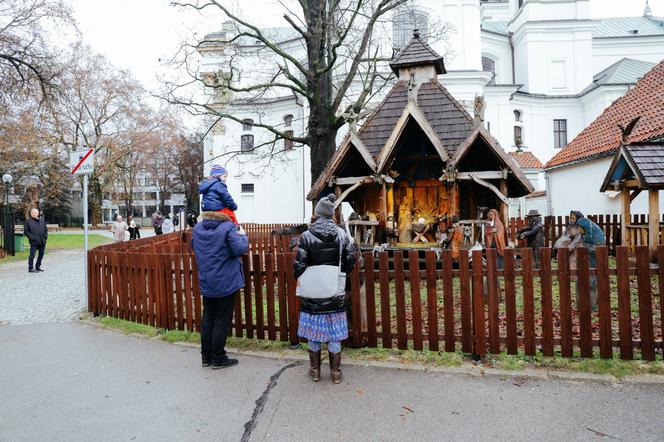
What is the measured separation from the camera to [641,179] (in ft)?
30.7

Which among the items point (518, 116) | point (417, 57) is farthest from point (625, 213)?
point (518, 116)

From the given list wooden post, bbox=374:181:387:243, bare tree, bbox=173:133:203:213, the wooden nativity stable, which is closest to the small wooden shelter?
the wooden nativity stable

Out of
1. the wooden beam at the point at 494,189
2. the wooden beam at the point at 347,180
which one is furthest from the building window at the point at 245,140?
the wooden beam at the point at 494,189

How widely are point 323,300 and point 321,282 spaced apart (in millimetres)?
183

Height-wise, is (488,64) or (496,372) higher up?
(488,64)

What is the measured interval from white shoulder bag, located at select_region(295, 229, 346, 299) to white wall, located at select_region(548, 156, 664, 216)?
13815 millimetres

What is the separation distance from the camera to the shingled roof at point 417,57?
1016 centimetres

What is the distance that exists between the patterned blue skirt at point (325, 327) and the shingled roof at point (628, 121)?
11.9m


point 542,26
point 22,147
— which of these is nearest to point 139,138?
point 22,147

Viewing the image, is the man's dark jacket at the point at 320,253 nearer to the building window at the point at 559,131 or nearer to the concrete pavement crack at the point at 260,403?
the concrete pavement crack at the point at 260,403

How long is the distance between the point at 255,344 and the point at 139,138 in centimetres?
4230

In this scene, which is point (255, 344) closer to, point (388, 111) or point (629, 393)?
point (629, 393)

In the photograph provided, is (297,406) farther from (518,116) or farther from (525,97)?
(525,97)

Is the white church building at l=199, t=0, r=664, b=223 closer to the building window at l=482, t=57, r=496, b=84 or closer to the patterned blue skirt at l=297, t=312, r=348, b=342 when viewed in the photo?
the building window at l=482, t=57, r=496, b=84
